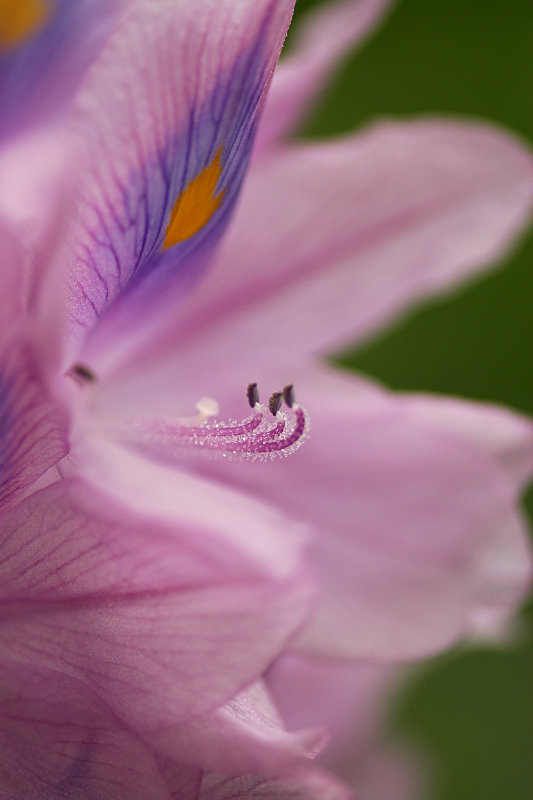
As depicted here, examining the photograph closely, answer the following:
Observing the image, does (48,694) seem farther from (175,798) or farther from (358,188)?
(358,188)

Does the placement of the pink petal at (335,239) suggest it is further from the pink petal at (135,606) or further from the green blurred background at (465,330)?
the green blurred background at (465,330)

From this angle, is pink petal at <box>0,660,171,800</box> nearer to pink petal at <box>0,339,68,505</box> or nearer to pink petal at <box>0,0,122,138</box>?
pink petal at <box>0,339,68,505</box>

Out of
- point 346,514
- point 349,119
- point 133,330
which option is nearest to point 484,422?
point 346,514

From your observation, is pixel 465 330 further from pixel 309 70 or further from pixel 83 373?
pixel 83 373

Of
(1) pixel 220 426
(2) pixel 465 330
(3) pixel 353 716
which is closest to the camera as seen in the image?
(1) pixel 220 426

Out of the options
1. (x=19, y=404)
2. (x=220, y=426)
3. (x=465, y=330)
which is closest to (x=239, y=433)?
(x=220, y=426)

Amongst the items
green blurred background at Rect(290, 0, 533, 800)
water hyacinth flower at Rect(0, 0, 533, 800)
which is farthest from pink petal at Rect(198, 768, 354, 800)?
green blurred background at Rect(290, 0, 533, 800)

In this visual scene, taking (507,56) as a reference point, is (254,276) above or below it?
below
